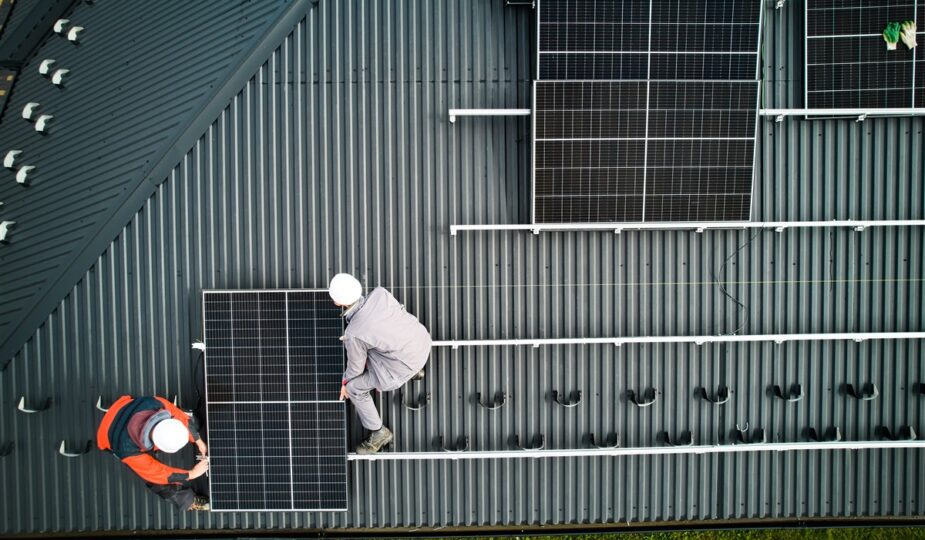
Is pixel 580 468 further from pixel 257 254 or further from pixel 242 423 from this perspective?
pixel 257 254

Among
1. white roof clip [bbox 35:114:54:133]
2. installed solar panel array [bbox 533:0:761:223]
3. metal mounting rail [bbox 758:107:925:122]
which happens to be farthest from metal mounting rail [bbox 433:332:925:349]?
white roof clip [bbox 35:114:54:133]

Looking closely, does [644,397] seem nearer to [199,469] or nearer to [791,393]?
[791,393]

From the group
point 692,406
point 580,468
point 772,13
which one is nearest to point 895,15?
point 772,13

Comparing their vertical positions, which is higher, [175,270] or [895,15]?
[895,15]

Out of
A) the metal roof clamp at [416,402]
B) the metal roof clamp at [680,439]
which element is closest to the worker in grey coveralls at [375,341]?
the metal roof clamp at [416,402]

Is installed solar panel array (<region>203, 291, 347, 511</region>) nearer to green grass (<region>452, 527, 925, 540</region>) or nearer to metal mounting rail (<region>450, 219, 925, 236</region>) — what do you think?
metal mounting rail (<region>450, 219, 925, 236</region>)

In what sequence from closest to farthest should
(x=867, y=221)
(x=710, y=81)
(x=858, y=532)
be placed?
1. (x=710, y=81)
2. (x=867, y=221)
3. (x=858, y=532)

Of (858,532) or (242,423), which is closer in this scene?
(242,423)

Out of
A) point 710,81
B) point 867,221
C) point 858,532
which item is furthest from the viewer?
point 858,532
